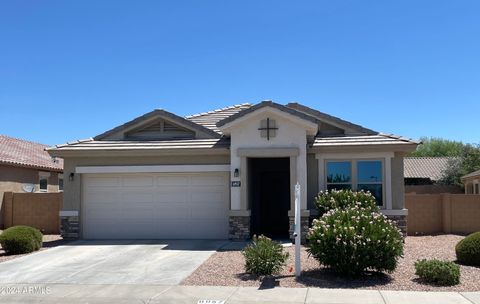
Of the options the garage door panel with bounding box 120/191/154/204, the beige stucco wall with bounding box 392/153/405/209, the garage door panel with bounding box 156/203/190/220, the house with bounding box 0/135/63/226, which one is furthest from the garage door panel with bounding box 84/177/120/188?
the beige stucco wall with bounding box 392/153/405/209

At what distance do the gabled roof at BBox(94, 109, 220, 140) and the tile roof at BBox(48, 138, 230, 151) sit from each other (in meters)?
0.36

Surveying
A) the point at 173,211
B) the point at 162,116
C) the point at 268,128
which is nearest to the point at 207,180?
the point at 173,211

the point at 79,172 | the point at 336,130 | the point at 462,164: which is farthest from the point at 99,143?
the point at 462,164

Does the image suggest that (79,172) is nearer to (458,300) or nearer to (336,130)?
(336,130)

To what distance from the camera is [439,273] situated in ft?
34.3

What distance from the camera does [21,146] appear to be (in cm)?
3048

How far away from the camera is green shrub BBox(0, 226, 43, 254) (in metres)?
15.3

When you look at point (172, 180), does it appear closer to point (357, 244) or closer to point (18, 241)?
point (18, 241)

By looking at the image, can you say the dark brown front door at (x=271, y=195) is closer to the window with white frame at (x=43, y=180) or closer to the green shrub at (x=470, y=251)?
the green shrub at (x=470, y=251)

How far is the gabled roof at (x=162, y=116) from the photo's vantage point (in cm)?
1847

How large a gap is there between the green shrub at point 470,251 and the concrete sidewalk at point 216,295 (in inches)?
106

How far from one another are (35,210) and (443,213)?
50.4ft

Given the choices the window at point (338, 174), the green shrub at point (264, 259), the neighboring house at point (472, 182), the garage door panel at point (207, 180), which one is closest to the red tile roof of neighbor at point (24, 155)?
the garage door panel at point (207, 180)

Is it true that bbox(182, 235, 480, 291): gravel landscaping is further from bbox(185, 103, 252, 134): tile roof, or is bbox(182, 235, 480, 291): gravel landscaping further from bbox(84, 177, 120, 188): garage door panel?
bbox(185, 103, 252, 134): tile roof
